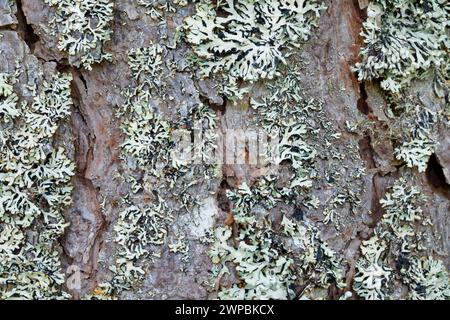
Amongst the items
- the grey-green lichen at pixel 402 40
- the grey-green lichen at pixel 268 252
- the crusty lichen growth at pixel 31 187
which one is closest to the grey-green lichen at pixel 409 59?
the grey-green lichen at pixel 402 40

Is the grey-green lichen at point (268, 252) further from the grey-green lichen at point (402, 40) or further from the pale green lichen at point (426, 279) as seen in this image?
the grey-green lichen at point (402, 40)

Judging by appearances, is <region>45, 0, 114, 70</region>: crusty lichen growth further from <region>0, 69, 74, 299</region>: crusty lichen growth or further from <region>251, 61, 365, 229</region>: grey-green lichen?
<region>251, 61, 365, 229</region>: grey-green lichen

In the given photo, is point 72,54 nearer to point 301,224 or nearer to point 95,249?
point 95,249

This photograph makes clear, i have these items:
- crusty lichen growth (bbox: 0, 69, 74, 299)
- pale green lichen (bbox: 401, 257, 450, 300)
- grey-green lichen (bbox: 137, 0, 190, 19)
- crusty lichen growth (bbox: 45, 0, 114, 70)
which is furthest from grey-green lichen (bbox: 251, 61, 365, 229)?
crusty lichen growth (bbox: 0, 69, 74, 299)
